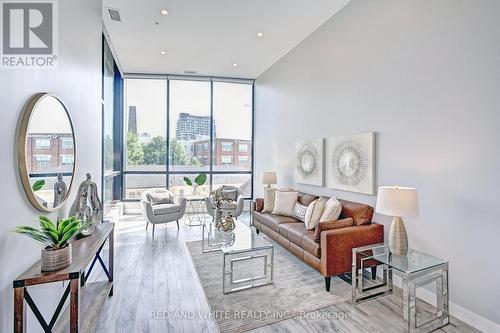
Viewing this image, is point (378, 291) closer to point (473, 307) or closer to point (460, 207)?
point (473, 307)

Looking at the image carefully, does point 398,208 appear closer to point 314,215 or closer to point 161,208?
point 314,215

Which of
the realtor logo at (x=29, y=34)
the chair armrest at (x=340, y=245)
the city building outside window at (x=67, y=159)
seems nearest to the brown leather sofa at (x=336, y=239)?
the chair armrest at (x=340, y=245)

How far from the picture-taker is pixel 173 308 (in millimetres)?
2584

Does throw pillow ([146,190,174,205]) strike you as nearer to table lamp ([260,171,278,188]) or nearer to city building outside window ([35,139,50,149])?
table lamp ([260,171,278,188])

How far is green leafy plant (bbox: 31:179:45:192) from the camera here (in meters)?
1.82

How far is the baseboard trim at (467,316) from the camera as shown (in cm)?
220

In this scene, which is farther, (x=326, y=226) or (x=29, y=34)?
(x=326, y=226)

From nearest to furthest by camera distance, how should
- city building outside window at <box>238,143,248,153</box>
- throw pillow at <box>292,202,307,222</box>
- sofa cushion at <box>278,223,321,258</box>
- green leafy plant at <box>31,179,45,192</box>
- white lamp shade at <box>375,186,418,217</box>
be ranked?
green leafy plant at <box>31,179,45,192</box>, white lamp shade at <box>375,186,418,217</box>, sofa cushion at <box>278,223,321,258</box>, throw pillow at <box>292,202,307,222</box>, city building outside window at <box>238,143,248,153</box>

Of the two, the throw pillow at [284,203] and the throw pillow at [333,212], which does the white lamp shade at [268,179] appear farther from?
the throw pillow at [333,212]

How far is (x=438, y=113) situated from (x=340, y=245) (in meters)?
1.69

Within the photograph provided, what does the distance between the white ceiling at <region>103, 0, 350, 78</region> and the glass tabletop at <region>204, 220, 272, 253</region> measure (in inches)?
129

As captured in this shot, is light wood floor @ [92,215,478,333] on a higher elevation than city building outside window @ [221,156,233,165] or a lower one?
lower

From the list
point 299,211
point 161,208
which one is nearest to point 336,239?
point 299,211

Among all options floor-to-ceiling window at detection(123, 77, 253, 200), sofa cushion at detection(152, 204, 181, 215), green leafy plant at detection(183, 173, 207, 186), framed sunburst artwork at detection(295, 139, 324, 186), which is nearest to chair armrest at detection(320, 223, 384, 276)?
framed sunburst artwork at detection(295, 139, 324, 186)
